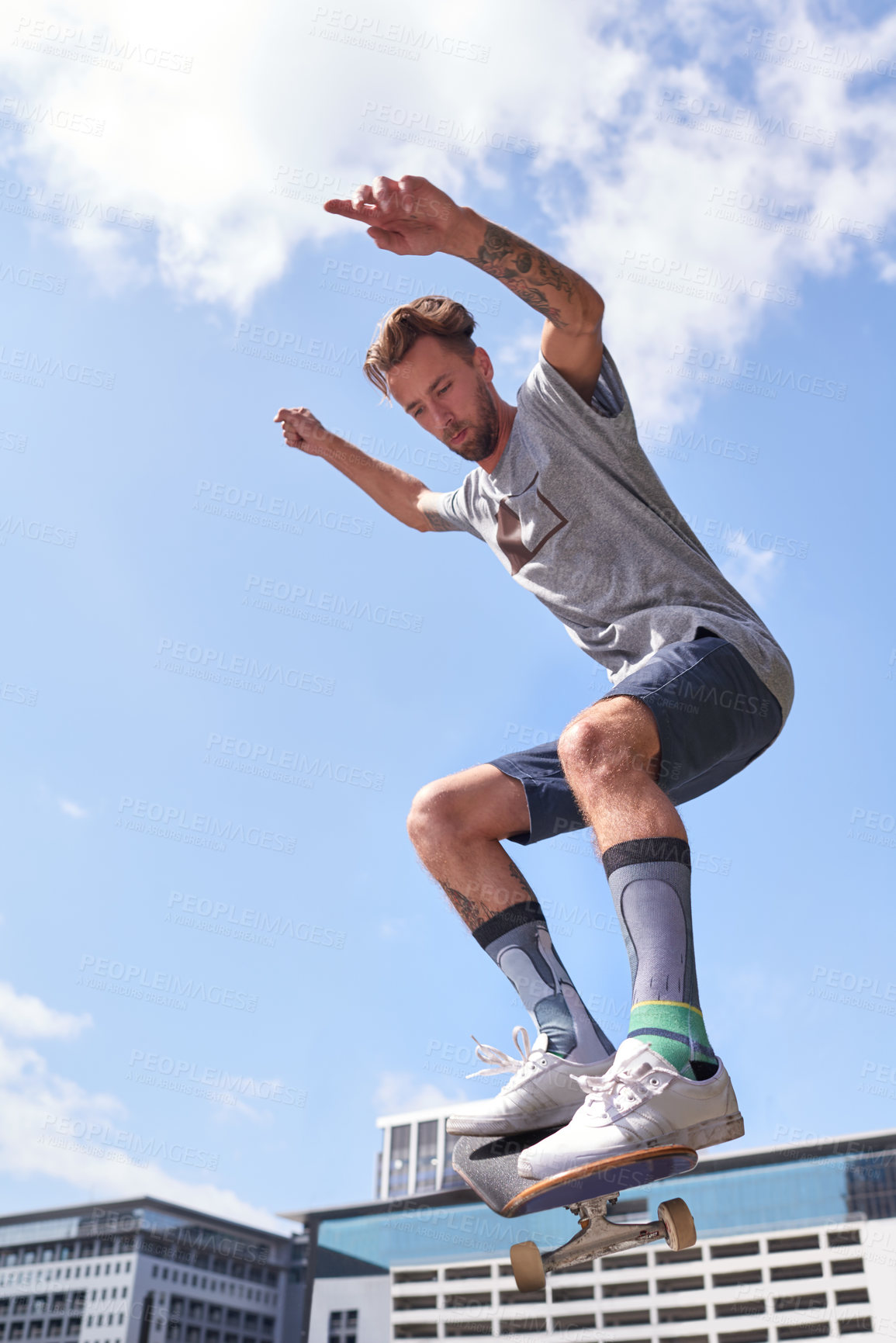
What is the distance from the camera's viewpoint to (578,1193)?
254 centimetres

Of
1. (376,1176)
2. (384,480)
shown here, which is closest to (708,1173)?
(376,1176)

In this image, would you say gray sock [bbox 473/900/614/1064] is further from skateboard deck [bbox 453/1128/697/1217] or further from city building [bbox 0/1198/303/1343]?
city building [bbox 0/1198/303/1343]

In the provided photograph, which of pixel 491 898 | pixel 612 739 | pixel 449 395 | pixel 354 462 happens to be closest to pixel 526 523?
pixel 449 395

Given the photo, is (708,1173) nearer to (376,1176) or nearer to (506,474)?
(376,1176)

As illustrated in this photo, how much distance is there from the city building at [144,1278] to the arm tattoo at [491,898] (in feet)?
347

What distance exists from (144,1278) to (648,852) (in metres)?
116

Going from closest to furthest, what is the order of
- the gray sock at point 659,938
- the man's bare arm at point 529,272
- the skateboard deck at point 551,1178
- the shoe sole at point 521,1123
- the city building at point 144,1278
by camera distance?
1. the skateboard deck at point 551,1178
2. the gray sock at point 659,938
3. the man's bare arm at point 529,272
4. the shoe sole at point 521,1123
5. the city building at point 144,1278

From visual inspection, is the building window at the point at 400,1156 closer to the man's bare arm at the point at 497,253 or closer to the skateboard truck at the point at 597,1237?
the skateboard truck at the point at 597,1237

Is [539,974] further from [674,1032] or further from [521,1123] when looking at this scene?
[674,1032]

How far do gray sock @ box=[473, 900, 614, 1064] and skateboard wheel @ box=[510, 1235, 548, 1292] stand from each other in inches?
21.4

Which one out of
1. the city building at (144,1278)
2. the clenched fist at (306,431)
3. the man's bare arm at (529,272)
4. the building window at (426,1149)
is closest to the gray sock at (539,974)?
the man's bare arm at (529,272)

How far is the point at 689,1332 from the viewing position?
6397cm

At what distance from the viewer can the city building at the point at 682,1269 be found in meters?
60.9

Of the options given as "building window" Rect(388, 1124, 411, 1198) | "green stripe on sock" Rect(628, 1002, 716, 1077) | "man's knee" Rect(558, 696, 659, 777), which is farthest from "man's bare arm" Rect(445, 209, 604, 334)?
"building window" Rect(388, 1124, 411, 1198)
